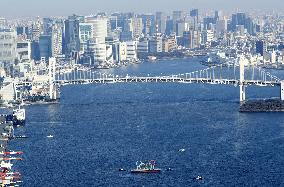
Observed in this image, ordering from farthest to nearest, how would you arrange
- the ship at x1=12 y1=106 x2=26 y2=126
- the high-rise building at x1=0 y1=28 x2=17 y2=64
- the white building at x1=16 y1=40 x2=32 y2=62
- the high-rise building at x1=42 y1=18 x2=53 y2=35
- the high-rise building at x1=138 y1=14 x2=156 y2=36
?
the high-rise building at x1=138 y1=14 x2=156 y2=36
the high-rise building at x1=42 y1=18 x2=53 y2=35
the white building at x1=16 y1=40 x2=32 y2=62
the high-rise building at x1=0 y1=28 x2=17 y2=64
the ship at x1=12 y1=106 x2=26 y2=126

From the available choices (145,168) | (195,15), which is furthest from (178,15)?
(145,168)

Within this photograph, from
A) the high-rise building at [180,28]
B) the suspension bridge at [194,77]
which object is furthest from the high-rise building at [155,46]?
the suspension bridge at [194,77]

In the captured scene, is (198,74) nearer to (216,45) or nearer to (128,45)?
(128,45)

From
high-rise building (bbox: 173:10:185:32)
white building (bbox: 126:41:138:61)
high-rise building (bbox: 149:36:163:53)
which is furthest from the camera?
high-rise building (bbox: 173:10:185:32)

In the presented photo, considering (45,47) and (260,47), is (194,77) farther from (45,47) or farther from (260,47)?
(45,47)

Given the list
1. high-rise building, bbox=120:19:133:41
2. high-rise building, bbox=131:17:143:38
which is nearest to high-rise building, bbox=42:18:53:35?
high-rise building, bbox=120:19:133:41

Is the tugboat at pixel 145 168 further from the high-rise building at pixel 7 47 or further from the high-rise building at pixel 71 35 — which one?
the high-rise building at pixel 71 35

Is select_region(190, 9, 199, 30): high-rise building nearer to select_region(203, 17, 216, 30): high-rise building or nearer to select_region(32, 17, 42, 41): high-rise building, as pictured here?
select_region(203, 17, 216, 30): high-rise building
